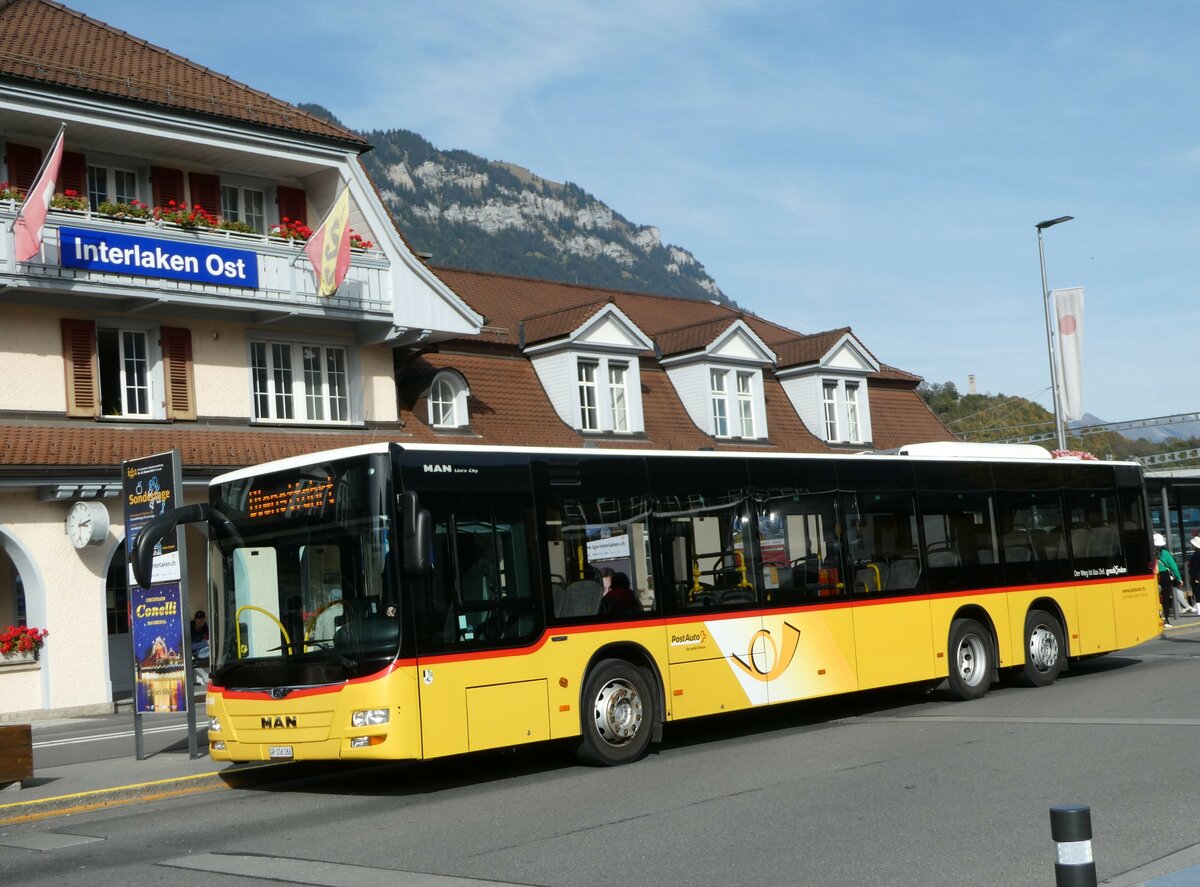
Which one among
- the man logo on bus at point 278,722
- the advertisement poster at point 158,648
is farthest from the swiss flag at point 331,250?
the man logo on bus at point 278,722

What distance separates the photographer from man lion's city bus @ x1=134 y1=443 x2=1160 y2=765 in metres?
11.4

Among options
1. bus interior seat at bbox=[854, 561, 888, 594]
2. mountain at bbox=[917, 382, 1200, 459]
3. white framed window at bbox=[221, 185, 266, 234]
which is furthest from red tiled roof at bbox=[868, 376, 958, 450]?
mountain at bbox=[917, 382, 1200, 459]

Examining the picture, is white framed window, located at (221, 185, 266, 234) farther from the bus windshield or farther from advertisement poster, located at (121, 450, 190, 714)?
the bus windshield

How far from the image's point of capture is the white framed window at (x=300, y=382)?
2541 cm

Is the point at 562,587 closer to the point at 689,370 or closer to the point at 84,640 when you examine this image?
the point at 84,640

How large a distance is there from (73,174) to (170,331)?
9.81 feet

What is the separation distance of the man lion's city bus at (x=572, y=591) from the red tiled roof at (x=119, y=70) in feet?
42.4

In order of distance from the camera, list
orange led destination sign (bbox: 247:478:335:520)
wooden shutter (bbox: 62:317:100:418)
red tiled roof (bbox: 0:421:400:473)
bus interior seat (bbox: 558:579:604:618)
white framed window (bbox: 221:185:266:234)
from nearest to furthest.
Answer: orange led destination sign (bbox: 247:478:335:520) → bus interior seat (bbox: 558:579:604:618) → red tiled roof (bbox: 0:421:400:473) → wooden shutter (bbox: 62:317:100:418) → white framed window (bbox: 221:185:266:234)

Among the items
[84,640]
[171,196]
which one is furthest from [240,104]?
[84,640]

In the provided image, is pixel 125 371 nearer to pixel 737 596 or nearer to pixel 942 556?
pixel 737 596

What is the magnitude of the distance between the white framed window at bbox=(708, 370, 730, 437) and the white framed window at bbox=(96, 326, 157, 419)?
48.9 ft

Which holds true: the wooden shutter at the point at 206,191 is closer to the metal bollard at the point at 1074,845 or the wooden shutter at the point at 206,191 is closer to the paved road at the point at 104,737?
the paved road at the point at 104,737

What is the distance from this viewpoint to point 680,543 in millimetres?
13727

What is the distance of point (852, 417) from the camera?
127 feet
